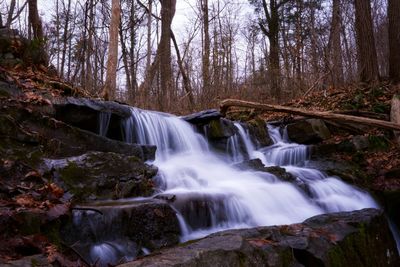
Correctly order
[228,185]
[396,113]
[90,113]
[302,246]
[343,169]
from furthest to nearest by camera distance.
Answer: [396,113] → [343,169] → [90,113] → [228,185] → [302,246]

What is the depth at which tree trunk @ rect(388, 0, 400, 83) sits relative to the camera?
35.5 feet

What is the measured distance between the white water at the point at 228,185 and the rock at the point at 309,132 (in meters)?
0.29

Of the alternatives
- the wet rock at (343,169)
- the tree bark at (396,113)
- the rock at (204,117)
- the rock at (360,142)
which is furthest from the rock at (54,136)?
the tree bark at (396,113)

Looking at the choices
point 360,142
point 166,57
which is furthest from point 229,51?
point 360,142

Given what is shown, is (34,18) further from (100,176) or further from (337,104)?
(337,104)

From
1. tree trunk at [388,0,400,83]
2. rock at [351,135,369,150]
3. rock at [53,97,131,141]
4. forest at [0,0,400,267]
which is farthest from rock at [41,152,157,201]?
tree trunk at [388,0,400,83]

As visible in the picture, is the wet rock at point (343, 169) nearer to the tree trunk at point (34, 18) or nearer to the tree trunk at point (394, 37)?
the tree trunk at point (394, 37)

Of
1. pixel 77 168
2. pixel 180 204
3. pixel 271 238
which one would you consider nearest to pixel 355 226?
pixel 271 238

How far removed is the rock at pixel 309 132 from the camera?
9492 mm

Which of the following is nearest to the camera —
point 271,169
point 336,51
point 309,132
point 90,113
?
point 90,113

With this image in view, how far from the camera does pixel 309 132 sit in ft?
31.3

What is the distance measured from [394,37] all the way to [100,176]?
9.42 metres

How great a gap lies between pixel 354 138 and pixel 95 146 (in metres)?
5.64

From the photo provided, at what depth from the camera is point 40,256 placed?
3125 mm
